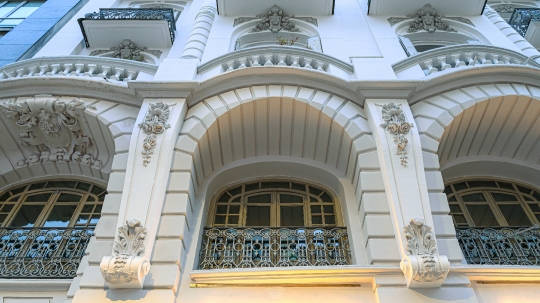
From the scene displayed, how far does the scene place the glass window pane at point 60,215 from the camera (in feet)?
25.1

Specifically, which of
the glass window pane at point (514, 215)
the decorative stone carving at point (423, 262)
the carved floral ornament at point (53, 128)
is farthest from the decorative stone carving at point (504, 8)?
the carved floral ornament at point (53, 128)

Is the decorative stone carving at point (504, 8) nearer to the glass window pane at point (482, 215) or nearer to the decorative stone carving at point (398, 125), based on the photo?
the glass window pane at point (482, 215)

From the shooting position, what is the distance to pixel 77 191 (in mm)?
8477

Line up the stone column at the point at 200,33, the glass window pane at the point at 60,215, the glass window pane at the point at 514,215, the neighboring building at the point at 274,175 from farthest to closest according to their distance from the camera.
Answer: the stone column at the point at 200,33
the glass window pane at the point at 514,215
the glass window pane at the point at 60,215
the neighboring building at the point at 274,175

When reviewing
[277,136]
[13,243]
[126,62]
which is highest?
[126,62]

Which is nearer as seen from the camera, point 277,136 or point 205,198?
point 205,198

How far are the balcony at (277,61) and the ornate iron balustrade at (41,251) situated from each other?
12.7 ft

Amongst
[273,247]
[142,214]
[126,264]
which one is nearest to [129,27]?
[142,214]

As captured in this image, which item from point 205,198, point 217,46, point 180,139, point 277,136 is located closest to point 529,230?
point 277,136

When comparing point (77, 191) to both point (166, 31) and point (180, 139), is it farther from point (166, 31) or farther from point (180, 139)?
point (166, 31)

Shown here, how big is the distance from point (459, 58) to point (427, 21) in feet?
12.2

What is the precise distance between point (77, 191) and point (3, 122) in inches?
75.8

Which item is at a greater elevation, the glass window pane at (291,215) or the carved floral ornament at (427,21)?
the carved floral ornament at (427,21)

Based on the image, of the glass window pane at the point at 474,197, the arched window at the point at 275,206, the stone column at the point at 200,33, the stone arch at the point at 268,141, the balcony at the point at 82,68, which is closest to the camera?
the stone arch at the point at 268,141
